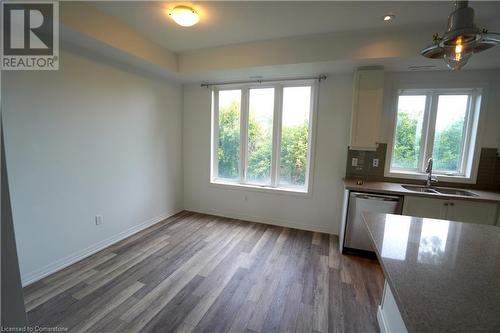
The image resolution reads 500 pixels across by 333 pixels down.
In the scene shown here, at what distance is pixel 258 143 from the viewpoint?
12.9ft

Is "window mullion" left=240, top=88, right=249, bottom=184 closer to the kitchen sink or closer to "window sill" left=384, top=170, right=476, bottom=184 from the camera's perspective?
"window sill" left=384, top=170, right=476, bottom=184

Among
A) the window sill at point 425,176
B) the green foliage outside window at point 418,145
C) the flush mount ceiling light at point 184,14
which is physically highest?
the flush mount ceiling light at point 184,14

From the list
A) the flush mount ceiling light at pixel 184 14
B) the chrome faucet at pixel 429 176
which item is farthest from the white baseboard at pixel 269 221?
the flush mount ceiling light at pixel 184 14

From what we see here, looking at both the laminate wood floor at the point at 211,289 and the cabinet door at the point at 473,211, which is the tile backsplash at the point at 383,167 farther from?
the laminate wood floor at the point at 211,289

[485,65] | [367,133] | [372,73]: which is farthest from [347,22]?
[485,65]

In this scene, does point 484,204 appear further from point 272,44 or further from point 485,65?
point 272,44

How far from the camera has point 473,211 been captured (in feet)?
8.13

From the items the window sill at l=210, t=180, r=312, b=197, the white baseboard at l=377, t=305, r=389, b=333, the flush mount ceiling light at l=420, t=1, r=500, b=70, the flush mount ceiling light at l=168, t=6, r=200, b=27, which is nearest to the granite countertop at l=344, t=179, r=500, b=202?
the window sill at l=210, t=180, r=312, b=197

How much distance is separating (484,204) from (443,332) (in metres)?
2.71

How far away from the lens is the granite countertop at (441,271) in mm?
729

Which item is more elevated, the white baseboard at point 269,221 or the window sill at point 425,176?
the window sill at point 425,176

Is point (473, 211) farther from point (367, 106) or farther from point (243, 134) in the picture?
point (243, 134)

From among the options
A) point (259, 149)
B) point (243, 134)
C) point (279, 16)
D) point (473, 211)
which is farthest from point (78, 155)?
point (473, 211)

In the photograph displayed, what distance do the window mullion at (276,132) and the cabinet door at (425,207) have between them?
1.91 meters
